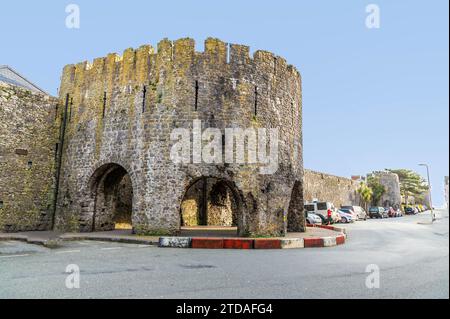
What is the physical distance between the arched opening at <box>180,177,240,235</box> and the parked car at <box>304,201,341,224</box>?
9.02m

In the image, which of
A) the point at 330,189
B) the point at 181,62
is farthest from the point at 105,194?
the point at 330,189

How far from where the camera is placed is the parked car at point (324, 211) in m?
26.8

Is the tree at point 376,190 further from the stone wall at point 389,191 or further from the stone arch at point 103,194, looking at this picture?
the stone arch at point 103,194

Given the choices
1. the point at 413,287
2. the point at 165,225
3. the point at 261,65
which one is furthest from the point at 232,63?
the point at 413,287

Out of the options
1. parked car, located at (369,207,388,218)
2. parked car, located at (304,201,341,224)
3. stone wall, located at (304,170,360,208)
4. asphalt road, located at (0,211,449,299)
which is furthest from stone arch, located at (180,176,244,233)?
parked car, located at (369,207,388,218)

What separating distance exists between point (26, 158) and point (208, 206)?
943cm

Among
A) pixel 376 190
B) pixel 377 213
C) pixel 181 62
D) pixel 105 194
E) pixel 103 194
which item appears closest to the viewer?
pixel 181 62

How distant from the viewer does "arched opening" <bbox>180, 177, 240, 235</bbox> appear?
1938 centimetres

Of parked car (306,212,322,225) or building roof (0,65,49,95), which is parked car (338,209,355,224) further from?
building roof (0,65,49,95)

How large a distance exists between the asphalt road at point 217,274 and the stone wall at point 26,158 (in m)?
6.31

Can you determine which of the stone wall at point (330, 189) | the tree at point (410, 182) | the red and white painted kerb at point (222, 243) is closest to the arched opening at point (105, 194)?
the red and white painted kerb at point (222, 243)

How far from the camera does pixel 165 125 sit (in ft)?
42.8

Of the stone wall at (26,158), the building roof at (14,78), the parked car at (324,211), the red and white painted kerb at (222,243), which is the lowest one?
the red and white painted kerb at (222,243)

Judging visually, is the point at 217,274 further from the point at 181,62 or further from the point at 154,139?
the point at 181,62
